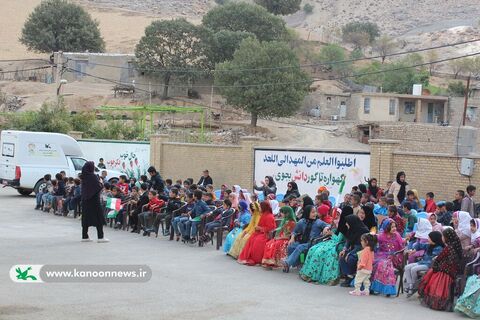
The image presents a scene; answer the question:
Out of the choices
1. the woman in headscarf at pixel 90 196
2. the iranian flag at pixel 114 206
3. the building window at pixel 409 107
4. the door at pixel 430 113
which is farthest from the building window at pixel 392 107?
the woman in headscarf at pixel 90 196

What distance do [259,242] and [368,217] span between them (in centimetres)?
241

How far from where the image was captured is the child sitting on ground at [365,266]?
13492mm

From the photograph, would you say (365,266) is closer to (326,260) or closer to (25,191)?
(326,260)

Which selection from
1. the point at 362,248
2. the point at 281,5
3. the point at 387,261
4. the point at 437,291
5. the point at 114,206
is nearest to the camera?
the point at 437,291

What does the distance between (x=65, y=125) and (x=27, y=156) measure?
48.2 feet

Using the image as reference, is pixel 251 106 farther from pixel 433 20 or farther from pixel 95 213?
pixel 433 20

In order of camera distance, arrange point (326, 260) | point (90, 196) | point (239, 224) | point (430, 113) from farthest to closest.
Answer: point (430, 113) → point (90, 196) → point (239, 224) → point (326, 260)

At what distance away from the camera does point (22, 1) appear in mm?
147375

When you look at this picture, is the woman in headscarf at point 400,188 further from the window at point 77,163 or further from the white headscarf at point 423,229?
the window at point 77,163

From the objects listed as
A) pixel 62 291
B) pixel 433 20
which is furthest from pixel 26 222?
pixel 433 20

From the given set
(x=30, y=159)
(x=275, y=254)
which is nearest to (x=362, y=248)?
(x=275, y=254)

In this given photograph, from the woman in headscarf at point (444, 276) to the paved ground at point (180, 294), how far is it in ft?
0.64

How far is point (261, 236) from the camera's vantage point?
53.6 feet

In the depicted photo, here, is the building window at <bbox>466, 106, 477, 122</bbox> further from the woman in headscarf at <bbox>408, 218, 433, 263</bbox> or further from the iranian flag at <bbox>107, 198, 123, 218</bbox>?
the woman in headscarf at <bbox>408, 218, 433, 263</bbox>
